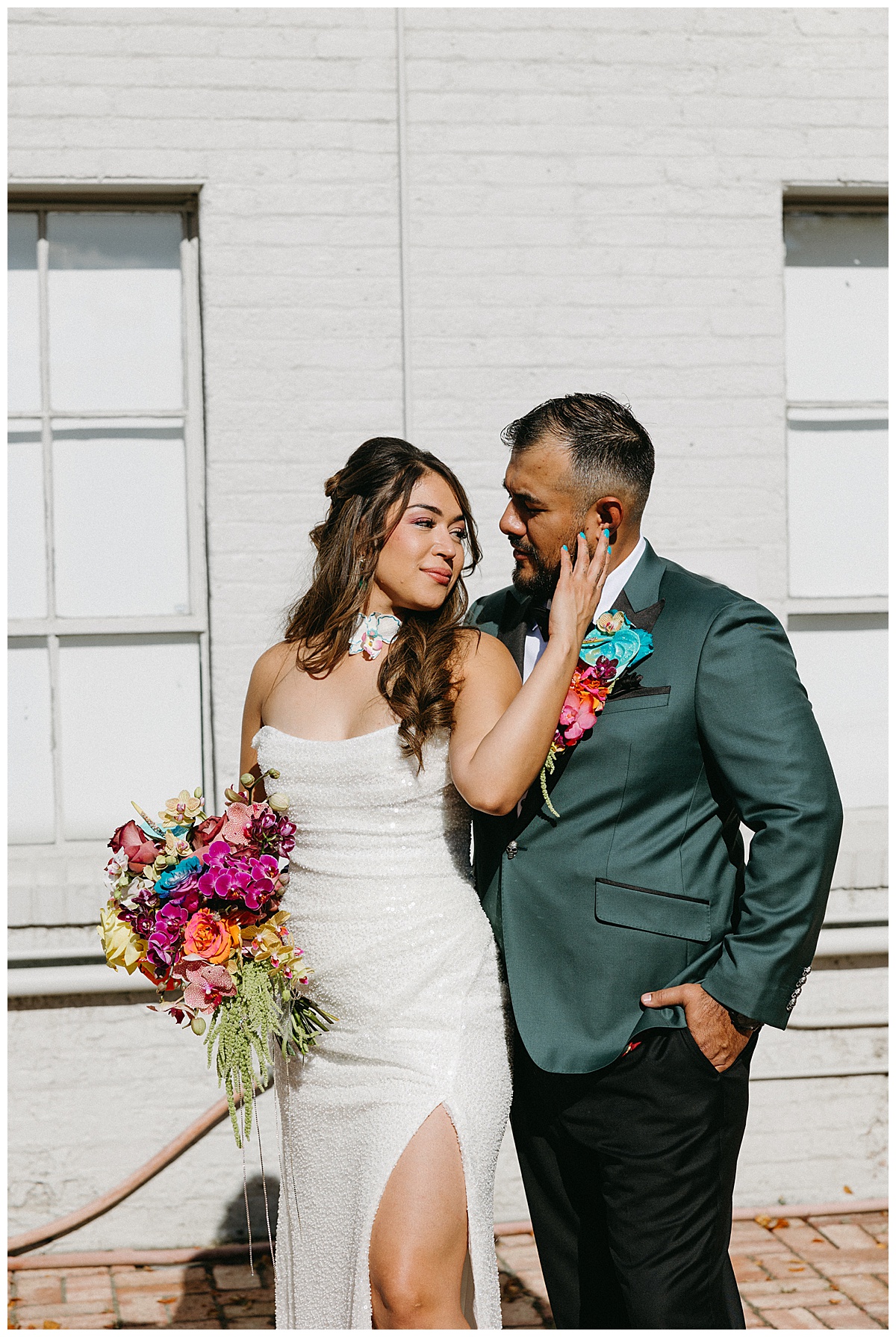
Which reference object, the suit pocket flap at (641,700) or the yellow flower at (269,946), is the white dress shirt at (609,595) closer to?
the suit pocket flap at (641,700)

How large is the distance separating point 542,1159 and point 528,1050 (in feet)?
1.00

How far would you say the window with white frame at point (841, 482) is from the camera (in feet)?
17.0

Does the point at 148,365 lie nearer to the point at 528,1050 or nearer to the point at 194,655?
the point at 194,655

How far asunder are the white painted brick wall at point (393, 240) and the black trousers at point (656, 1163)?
86.0 inches

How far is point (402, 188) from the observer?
4.65 metres

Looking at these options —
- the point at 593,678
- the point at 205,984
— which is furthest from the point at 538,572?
the point at 205,984

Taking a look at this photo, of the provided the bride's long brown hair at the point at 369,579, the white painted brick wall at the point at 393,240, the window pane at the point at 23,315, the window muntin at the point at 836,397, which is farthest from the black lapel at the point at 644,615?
the window pane at the point at 23,315

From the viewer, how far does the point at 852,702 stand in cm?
522

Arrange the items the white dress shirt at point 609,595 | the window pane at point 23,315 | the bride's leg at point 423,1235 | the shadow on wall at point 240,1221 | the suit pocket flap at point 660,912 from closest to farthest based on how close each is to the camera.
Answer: the bride's leg at point 423,1235 → the suit pocket flap at point 660,912 → the white dress shirt at point 609,595 → the shadow on wall at point 240,1221 → the window pane at point 23,315

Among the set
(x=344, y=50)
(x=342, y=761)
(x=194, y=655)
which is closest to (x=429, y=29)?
(x=344, y=50)

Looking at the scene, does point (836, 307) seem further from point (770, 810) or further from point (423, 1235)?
point (423, 1235)

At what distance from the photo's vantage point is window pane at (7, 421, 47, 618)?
486 centimetres

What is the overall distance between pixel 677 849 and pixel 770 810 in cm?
22

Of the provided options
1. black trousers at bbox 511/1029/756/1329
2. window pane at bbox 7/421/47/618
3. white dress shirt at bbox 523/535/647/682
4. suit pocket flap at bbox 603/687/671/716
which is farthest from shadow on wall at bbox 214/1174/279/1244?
suit pocket flap at bbox 603/687/671/716
